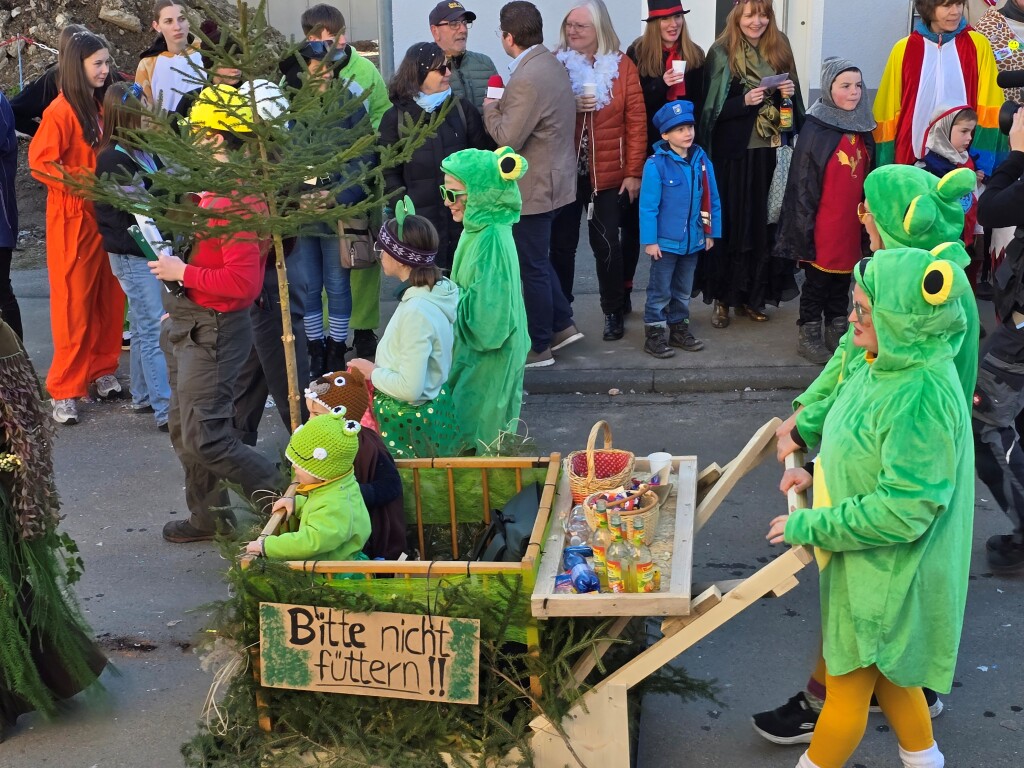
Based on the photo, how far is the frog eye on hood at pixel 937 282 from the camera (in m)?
3.27

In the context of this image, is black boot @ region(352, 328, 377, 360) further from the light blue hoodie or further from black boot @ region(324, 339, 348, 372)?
the light blue hoodie

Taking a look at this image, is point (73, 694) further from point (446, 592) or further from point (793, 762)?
point (793, 762)

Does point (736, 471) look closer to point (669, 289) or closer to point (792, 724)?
point (792, 724)

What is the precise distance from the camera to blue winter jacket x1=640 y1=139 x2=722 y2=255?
306 inches

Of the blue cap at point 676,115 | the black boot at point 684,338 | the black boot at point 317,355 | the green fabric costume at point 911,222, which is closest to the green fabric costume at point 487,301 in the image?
the green fabric costume at point 911,222

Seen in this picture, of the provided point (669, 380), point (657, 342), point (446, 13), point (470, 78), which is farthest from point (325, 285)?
point (669, 380)

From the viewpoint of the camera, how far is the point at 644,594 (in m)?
3.58

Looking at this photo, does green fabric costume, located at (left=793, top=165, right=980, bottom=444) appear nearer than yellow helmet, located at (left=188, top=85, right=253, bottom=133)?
Yes

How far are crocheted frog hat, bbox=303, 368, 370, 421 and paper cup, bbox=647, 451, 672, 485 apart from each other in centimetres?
113

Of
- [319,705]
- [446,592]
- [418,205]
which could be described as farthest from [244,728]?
[418,205]

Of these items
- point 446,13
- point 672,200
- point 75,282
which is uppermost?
point 446,13

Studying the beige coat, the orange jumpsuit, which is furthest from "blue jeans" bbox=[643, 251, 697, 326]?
the orange jumpsuit

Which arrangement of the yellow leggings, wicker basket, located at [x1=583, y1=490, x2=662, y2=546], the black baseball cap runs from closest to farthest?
1. the yellow leggings
2. wicker basket, located at [x1=583, y1=490, x2=662, y2=546]
3. the black baseball cap

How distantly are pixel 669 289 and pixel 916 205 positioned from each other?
412 centimetres
